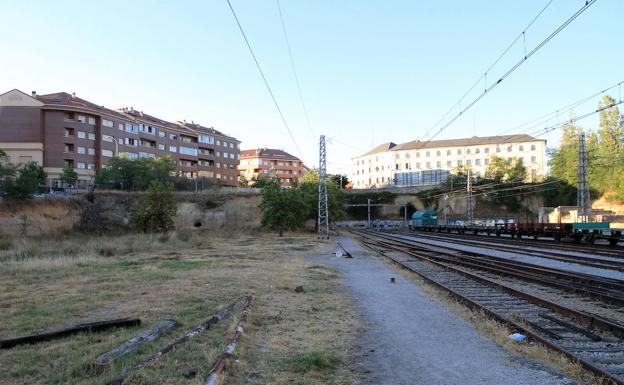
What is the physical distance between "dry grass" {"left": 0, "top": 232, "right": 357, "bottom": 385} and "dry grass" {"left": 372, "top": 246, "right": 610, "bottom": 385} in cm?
243

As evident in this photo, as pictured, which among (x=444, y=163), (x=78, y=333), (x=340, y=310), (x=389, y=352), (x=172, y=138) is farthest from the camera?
(x=444, y=163)

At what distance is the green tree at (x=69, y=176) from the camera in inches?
2879

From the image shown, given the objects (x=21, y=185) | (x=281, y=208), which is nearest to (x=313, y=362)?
(x=281, y=208)

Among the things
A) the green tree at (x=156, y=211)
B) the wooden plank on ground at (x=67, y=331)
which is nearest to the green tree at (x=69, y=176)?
the green tree at (x=156, y=211)

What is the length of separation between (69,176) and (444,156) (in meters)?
105

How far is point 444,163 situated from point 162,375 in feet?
482

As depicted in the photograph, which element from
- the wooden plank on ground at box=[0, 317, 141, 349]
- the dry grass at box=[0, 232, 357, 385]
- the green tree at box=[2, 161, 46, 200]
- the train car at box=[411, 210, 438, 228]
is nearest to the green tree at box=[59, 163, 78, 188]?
the green tree at box=[2, 161, 46, 200]

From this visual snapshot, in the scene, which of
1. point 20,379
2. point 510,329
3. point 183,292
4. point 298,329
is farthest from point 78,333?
point 510,329

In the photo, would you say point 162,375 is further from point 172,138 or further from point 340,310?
point 172,138

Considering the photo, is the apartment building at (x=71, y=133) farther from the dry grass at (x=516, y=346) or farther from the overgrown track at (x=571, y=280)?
the dry grass at (x=516, y=346)

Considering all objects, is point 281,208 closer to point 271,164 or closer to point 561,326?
point 561,326

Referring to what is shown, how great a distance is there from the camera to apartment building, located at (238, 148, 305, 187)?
156 metres

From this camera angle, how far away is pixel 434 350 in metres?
7.77

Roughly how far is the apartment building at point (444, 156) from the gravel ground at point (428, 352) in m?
126
